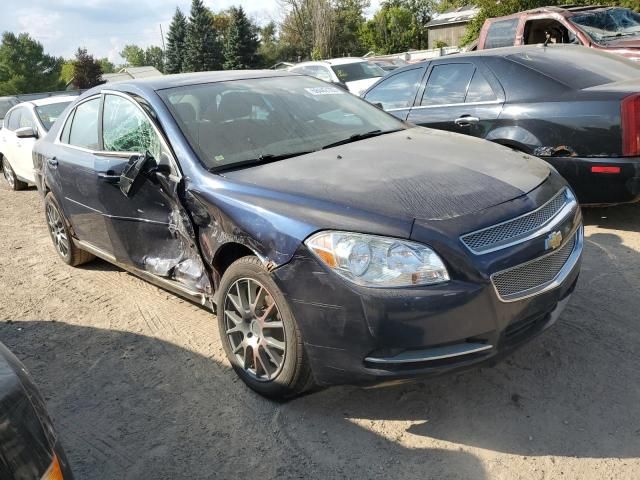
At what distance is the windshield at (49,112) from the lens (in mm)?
8672

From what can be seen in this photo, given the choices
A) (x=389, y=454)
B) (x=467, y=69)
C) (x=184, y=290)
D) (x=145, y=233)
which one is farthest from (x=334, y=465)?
(x=467, y=69)

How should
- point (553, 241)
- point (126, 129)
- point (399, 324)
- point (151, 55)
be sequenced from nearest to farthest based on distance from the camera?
point (399, 324), point (553, 241), point (126, 129), point (151, 55)

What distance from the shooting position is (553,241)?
2.75 m

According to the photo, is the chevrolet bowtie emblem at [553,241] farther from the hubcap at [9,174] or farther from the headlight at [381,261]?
the hubcap at [9,174]

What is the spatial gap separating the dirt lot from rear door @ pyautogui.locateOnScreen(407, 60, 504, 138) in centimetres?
190

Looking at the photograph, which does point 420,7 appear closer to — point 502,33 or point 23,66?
point 23,66

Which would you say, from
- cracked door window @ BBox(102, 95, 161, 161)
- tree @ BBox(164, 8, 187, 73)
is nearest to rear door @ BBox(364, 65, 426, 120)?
cracked door window @ BBox(102, 95, 161, 161)

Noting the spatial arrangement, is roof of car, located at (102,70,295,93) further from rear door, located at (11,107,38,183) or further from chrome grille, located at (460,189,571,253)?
rear door, located at (11,107,38,183)

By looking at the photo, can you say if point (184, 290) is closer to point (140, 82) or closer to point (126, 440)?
point (126, 440)

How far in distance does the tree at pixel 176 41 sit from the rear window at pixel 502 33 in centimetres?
4742

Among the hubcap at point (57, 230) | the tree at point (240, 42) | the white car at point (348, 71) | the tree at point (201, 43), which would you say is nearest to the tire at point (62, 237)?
the hubcap at point (57, 230)

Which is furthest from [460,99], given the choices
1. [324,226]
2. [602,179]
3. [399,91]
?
[324,226]

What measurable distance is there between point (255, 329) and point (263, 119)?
1398 millimetres

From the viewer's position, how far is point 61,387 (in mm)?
3418
